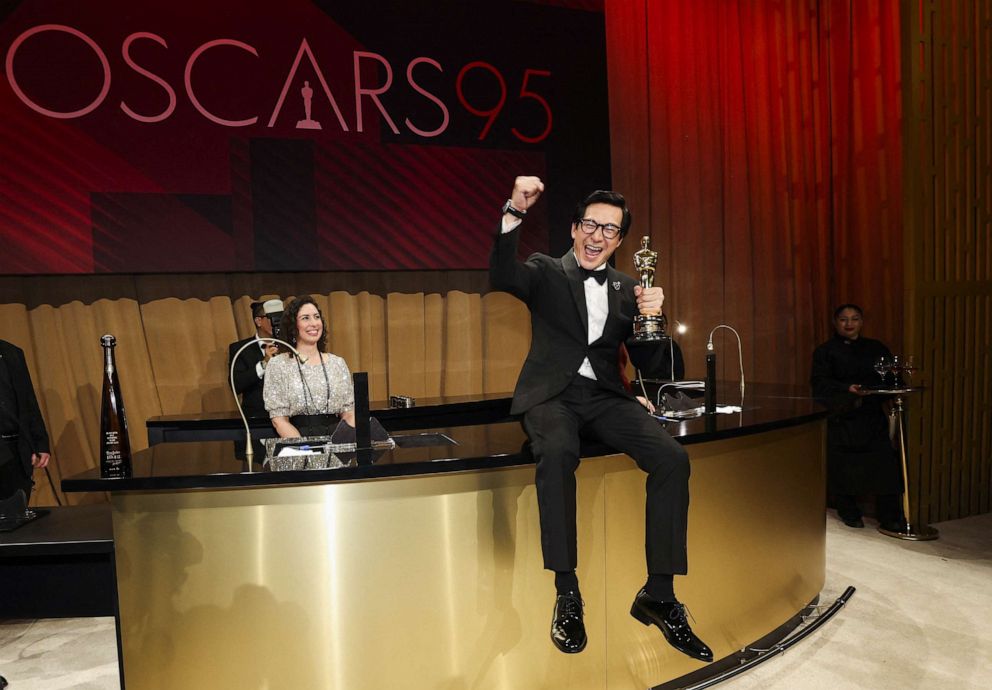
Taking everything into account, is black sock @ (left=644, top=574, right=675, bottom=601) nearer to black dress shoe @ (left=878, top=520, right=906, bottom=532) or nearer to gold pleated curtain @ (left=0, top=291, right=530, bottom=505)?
black dress shoe @ (left=878, top=520, right=906, bottom=532)

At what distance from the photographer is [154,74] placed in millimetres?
4594

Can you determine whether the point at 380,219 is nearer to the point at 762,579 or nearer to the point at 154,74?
the point at 154,74

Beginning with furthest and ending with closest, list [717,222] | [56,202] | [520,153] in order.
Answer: [717,222]
[520,153]
[56,202]

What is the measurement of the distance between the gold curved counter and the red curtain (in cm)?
401

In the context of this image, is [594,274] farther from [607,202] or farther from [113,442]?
[113,442]

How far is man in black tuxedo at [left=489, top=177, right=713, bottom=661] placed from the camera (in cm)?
210

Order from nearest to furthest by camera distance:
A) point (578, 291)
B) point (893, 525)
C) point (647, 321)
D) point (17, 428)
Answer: point (647, 321) < point (578, 291) < point (17, 428) < point (893, 525)

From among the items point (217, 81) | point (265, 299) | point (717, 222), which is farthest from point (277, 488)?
point (717, 222)

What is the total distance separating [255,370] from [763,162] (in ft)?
15.5

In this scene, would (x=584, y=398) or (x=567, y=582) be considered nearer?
(x=567, y=582)

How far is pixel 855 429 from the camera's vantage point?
4.98 m

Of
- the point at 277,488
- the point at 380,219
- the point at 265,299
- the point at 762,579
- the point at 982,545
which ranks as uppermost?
the point at 380,219

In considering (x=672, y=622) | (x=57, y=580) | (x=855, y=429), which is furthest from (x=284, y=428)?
(x=855, y=429)

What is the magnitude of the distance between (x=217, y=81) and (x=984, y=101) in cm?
532
